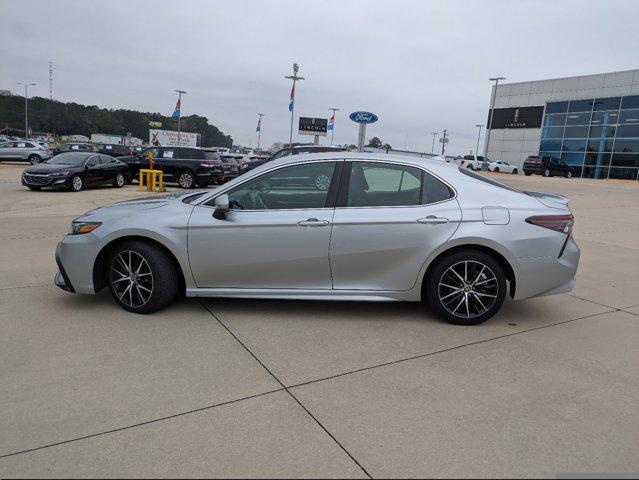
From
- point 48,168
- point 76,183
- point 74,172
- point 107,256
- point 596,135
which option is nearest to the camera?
point 107,256

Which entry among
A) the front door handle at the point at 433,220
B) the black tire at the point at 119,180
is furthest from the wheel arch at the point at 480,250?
the black tire at the point at 119,180

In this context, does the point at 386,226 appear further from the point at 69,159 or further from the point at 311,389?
the point at 69,159

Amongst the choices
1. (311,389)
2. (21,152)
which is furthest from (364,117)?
(21,152)

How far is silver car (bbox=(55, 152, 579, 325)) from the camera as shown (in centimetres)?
432

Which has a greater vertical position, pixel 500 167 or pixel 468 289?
pixel 500 167

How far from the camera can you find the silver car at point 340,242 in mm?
4316

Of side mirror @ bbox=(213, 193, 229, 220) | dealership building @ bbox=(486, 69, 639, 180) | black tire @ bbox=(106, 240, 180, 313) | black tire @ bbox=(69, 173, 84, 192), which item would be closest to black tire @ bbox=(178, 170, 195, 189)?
black tire @ bbox=(69, 173, 84, 192)

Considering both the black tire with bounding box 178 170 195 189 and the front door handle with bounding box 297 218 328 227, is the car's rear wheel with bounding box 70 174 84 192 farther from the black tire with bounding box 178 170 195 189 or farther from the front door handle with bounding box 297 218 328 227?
the front door handle with bounding box 297 218 328 227

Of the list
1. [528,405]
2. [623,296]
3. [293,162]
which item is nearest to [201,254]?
[293,162]

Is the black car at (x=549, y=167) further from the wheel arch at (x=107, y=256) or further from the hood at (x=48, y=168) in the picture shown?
the wheel arch at (x=107, y=256)

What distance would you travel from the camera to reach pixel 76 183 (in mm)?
16781

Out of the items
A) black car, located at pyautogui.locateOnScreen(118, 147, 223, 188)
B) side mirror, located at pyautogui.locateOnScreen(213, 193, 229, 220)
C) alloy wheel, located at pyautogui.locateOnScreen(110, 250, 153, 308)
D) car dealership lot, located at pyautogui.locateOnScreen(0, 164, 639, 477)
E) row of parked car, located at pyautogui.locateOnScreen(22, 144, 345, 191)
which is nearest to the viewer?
car dealership lot, located at pyautogui.locateOnScreen(0, 164, 639, 477)

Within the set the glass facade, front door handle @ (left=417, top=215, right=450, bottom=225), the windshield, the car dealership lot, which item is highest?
the glass facade

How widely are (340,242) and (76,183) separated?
15260 millimetres
